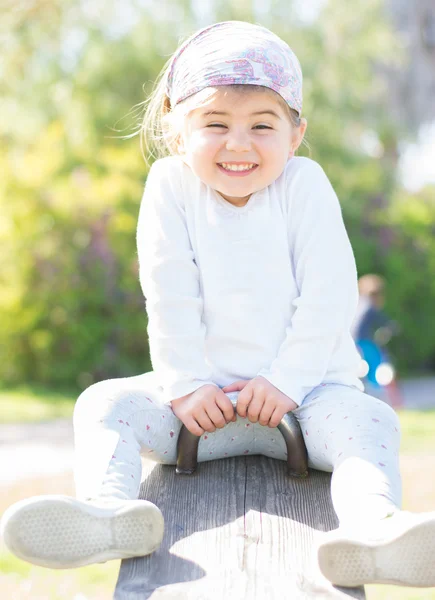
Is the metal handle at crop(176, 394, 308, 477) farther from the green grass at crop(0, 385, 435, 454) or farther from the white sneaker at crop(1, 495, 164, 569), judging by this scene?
the green grass at crop(0, 385, 435, 454)

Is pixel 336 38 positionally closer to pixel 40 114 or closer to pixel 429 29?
pixel 40 114

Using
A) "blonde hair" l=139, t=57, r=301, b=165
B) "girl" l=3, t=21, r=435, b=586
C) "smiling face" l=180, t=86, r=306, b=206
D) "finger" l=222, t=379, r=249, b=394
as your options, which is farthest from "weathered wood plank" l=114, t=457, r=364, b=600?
"blonde hair" l=139, t=57, r=301, b=165

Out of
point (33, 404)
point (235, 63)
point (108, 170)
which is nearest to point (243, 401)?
point (235, 63)

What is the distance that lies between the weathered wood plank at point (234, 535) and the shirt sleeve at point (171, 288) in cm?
29

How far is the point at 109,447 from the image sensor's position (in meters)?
2.10

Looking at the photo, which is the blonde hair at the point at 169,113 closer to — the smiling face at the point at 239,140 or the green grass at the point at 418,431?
the smiling face at the point at 239,140

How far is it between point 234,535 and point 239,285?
797mm

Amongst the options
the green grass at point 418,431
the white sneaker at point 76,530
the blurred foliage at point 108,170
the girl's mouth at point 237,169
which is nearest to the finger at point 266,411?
the white sneaker at point 76,530

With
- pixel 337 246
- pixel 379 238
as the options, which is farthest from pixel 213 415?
pixel 379 238

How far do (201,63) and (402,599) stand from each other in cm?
286

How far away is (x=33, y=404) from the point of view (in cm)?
938

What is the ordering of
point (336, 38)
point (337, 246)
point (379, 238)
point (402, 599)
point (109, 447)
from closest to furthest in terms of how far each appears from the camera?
point (109, 447), point (337, 246), point (402, 599), point (379, 238), point (336, 38)

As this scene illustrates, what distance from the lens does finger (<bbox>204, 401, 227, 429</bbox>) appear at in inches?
90.9

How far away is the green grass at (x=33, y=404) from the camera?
8734 millimetres
